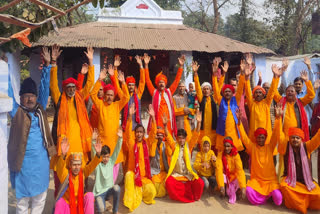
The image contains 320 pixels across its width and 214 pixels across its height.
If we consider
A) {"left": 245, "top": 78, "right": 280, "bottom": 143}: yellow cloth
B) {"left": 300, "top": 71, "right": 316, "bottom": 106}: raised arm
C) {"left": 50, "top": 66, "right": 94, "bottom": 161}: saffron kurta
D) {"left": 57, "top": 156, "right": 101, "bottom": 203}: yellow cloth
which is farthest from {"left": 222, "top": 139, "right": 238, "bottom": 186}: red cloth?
{"left": 50, "top": 66, "right": 94, "bottom": 161}: saffron kurta

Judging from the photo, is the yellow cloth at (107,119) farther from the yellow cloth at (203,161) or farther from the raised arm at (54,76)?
the yellow cloth at (203,161)

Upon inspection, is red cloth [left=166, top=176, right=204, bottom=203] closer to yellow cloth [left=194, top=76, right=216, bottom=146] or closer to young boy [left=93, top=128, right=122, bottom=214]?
young boy [left=93, top=128, right=122, bottom=214]

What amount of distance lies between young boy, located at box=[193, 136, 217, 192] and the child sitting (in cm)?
15

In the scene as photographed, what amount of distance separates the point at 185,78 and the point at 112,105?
6724 millimetres

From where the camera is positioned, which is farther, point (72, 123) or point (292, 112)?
point (292, 112)

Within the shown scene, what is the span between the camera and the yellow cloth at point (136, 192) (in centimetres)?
339

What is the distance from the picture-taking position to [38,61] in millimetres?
10500

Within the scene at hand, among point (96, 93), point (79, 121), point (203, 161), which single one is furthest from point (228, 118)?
point (79, 121)

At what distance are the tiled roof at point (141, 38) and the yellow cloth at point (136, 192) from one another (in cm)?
636

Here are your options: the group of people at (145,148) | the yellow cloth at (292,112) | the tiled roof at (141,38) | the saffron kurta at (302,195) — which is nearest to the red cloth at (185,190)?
the group of people at (145,148)

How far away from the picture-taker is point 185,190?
363cm

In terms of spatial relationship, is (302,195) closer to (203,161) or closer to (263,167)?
(263,167)

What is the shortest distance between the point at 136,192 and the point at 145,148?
624mm

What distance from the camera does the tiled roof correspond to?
9.20 m
